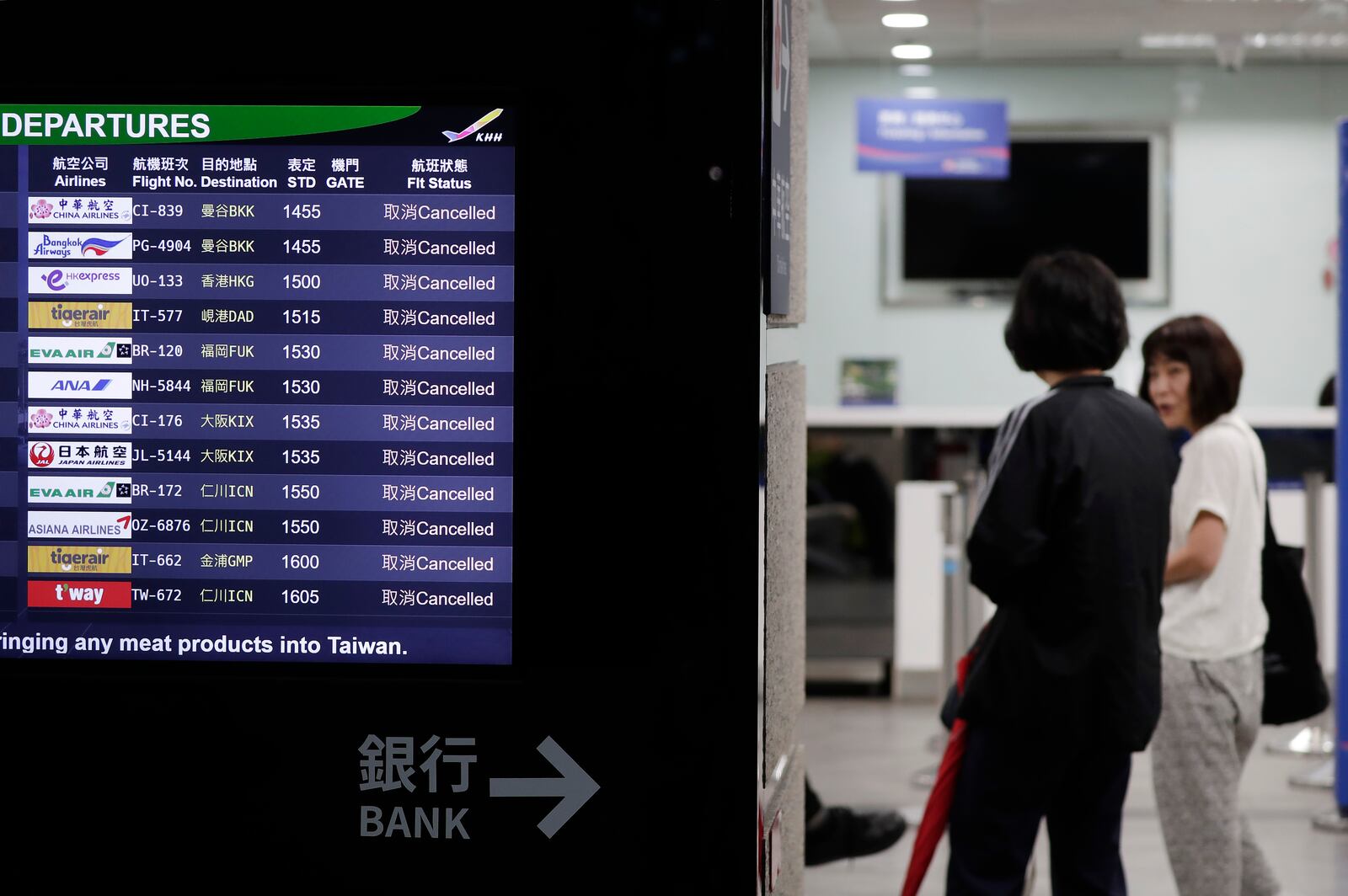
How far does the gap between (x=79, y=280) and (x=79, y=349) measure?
62 millimetres

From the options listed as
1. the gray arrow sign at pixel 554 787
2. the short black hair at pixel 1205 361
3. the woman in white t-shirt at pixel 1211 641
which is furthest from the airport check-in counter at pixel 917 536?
the gray arrow sign at pixel 554 787

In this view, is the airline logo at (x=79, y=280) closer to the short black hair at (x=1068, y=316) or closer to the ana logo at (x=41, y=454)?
the ana logo at (x=41, y=454)

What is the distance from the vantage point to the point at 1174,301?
381 inches

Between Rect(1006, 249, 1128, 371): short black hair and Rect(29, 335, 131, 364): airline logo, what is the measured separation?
5.50 feet

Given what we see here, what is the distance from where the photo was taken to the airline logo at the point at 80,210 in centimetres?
136

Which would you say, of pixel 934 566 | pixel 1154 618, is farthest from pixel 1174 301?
pixel 1154 618

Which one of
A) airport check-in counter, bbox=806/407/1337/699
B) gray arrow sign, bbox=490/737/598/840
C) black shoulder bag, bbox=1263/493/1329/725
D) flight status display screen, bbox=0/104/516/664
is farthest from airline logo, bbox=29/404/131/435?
airport check-in counter, bbox=806/407/1337/699

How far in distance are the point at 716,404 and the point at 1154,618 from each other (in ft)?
4.84

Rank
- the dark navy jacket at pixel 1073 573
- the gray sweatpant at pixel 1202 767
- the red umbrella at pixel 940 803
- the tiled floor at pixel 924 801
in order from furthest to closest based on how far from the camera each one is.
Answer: the tiled floor at pixel 924 801 < the gray sweatpant at pixel 1202 767 < the red umbrella at pixel 940 803 < the dark navy jacket at pixel 1073 573

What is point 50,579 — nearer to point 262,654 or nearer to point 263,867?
point 262,654

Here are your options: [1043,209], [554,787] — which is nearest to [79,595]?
[554,787]

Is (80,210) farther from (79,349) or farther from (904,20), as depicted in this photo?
(904,20)

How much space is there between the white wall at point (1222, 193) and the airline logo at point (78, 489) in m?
8.49

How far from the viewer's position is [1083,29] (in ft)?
28.8
